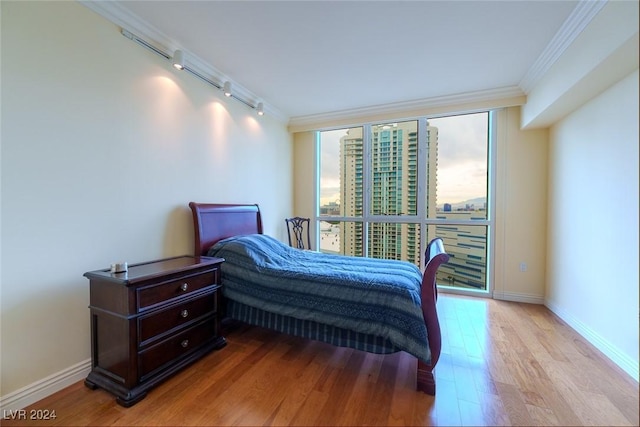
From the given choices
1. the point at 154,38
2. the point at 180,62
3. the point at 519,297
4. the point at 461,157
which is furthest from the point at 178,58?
the point at 519,297

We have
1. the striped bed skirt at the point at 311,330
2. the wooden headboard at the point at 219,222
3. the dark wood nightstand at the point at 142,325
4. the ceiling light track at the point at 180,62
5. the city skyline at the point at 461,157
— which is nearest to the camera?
the dark wood nightstand at the point at 142,325

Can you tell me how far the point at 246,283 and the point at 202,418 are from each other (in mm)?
931

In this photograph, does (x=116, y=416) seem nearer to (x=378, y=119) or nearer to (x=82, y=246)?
(x=82, y=246)

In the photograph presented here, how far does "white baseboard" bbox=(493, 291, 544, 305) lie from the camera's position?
9.93ft

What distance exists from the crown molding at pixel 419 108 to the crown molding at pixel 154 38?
1273 millimetres

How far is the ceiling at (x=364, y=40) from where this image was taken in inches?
70.8

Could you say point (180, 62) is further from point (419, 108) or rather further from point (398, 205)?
point (398, 205)

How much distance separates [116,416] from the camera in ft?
4.45

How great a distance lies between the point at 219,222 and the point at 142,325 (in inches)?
49.2

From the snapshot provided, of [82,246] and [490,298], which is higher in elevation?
[82,246]

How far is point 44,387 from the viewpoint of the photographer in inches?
59.1

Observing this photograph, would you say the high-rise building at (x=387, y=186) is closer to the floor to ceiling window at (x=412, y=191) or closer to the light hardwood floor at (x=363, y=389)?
the floor to ceiling window at (x=412, y=191)

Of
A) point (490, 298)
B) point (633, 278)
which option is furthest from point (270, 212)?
point (633, 278)

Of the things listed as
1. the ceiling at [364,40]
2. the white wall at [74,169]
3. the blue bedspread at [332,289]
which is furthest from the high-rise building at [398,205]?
the white wall at [74,169]
